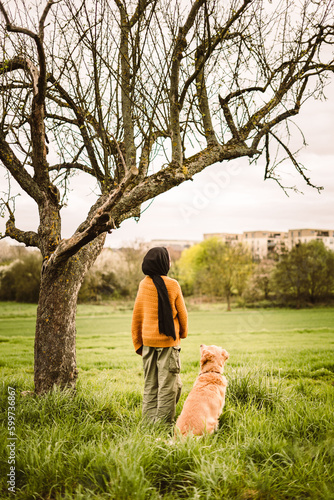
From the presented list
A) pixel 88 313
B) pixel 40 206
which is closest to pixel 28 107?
pixel 40 206

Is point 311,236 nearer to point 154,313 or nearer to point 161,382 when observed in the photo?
point 154,313

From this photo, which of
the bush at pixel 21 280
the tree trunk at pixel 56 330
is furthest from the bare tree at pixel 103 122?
the bush at pixel 21 280

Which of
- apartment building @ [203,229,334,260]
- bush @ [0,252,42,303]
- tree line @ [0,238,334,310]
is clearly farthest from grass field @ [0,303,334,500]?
apartment building @ [203,229,334,260]

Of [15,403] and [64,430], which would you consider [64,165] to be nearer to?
[15,403]

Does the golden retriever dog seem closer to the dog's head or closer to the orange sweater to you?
the dog's head

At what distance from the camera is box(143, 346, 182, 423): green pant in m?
4.22

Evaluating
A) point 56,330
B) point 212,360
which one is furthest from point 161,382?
point 56,330

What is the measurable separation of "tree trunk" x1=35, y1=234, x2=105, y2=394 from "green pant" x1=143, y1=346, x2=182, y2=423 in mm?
1316

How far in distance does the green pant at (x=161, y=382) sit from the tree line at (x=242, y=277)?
2414 cm

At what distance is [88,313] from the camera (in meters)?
32.5

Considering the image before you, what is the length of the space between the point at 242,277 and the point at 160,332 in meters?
38.8

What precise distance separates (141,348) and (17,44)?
508 cm

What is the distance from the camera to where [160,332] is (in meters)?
4.21

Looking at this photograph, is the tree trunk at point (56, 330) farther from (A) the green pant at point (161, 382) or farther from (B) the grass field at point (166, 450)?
(A) the green pant at point (161, 382)
